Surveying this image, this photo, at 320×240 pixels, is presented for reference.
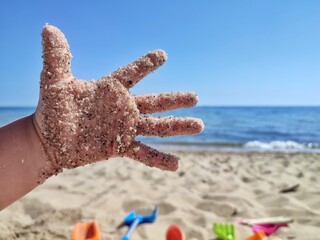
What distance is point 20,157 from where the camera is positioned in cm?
163

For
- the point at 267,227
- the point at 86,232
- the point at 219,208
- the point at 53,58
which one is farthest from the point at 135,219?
the point at 53,58

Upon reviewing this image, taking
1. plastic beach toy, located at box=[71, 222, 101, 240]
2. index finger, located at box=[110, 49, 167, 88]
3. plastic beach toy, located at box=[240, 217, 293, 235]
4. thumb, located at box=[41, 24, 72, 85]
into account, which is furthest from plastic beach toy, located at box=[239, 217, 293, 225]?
thumb, located at box=[41, 24, 72, 85]

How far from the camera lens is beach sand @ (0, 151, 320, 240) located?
2.75 metres

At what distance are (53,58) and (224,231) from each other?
1.83 metres

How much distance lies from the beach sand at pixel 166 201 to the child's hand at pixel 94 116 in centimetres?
130

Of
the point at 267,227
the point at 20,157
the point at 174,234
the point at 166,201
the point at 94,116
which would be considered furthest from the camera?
the point at 166,201

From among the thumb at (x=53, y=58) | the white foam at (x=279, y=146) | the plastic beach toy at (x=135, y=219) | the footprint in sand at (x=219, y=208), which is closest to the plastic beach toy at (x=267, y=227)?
the footprint in sand at (x=219, y=208)

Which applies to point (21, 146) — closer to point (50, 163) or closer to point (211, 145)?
point (50, 163)

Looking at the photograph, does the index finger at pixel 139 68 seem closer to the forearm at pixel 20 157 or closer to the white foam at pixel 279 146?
the forearm at pixel 20 157

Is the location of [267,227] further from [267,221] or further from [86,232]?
[86,232]

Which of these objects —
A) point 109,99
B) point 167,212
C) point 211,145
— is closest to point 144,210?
point 167,212

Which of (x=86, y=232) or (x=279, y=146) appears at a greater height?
(x=279, y=146)

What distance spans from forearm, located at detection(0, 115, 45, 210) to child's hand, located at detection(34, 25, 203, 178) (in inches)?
2.3

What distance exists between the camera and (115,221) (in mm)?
2938
